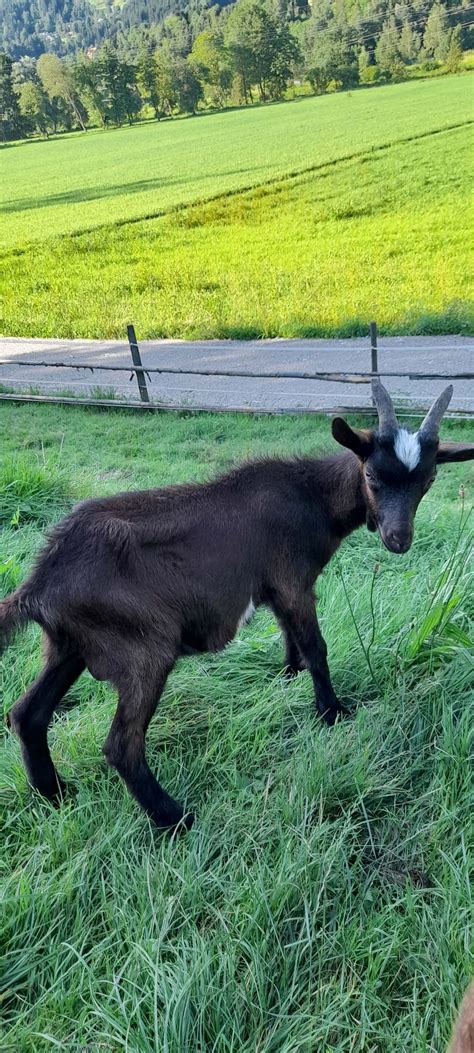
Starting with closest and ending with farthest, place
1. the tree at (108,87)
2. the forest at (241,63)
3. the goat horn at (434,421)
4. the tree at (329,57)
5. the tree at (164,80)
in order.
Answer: the goat horn at (434,421) < the forest at (241,63) < the tree at (329,57) < the tree at (108,87) < the tree at (164,80)

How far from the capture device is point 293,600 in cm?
287

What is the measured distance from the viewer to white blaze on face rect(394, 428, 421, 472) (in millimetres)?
2824

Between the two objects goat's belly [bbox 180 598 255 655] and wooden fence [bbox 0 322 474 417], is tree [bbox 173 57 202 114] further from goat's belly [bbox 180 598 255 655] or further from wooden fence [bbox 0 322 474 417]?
goat's belly [bbox 180 598 255 655]

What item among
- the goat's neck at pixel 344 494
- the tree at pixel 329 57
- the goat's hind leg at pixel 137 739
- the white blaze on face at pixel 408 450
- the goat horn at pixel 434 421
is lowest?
the goat's hind leg at pixel 137 739

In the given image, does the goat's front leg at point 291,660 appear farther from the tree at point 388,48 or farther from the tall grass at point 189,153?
the tree at point 388,48

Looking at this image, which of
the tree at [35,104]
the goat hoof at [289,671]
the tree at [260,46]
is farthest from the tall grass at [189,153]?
the goat hoof at [289,671]

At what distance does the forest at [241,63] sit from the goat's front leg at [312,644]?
4484 centimetres

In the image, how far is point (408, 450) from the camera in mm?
2828

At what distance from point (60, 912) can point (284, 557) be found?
1.52m

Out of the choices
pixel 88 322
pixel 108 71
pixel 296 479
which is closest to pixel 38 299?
pixel 88 322

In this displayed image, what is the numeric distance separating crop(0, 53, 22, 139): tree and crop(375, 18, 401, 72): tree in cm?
2304

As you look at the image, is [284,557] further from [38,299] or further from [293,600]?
[38,299]

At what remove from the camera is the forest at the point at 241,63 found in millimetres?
39250

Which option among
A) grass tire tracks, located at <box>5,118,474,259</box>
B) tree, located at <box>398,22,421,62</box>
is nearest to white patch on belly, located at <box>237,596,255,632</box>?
grass tire tracks, located at <box>5,118,474,259</box>
